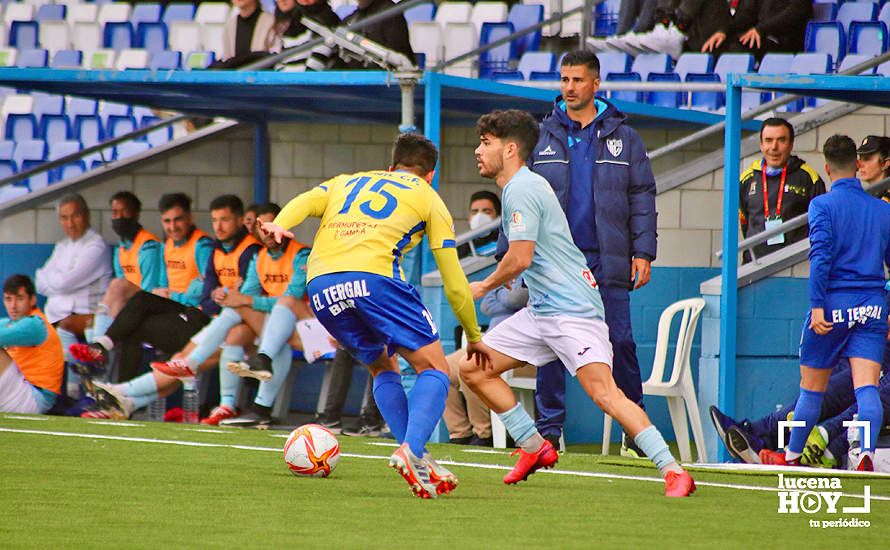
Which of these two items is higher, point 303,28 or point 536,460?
point 303,28

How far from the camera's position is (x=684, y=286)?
37.0 ft

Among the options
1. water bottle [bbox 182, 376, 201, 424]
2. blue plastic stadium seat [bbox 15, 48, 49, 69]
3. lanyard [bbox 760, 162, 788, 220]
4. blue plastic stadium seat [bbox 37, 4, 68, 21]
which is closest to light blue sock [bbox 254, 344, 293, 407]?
water bottle [bbox 182, 376, 201, 424]

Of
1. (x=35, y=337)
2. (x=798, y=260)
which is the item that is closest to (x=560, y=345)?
(x=798, y=260)

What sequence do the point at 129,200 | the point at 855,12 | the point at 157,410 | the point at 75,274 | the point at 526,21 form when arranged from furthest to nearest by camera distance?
the point at 526,21, the point at 855,12, the point at 129,200, the point at 75,274, the point at 157,410

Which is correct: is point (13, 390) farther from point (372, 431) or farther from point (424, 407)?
point (424, 407)

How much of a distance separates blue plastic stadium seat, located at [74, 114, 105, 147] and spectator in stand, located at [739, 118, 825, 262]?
9335 millimetres

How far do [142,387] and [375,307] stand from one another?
5462 millimetres

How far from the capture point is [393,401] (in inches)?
291

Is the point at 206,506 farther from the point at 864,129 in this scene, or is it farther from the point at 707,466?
the point at 864,129

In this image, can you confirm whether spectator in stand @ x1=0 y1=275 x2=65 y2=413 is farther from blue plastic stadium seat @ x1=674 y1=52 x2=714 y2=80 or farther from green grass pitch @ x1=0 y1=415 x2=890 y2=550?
blue plastic stadium seat @ x1=674 y1=52 x2=714 y2=80

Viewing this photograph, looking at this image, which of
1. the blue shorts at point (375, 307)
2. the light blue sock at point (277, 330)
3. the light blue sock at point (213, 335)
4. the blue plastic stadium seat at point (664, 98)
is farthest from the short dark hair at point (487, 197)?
the blue shorts at point (375, 307)

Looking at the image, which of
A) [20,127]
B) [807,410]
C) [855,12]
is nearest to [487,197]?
[807,410]

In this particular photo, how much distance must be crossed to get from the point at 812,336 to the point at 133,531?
457cm

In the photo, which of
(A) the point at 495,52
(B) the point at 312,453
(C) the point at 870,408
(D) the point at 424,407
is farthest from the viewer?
(A) the point at 495,52
